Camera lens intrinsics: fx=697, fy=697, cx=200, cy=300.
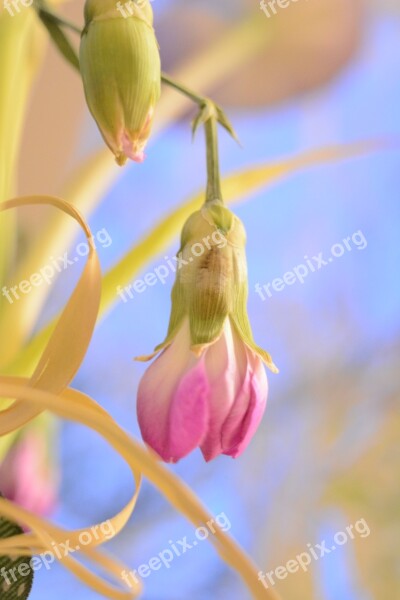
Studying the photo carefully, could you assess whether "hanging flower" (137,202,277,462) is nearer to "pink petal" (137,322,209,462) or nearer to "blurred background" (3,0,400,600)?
"pink petal" (137,322,209,462)

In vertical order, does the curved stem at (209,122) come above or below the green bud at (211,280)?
above

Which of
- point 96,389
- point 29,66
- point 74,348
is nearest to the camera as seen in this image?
point 74,348

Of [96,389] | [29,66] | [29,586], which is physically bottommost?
[29,586]

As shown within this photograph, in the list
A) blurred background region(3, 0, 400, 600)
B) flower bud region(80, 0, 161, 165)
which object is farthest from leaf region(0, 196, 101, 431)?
blurred background region(3, 0, 400, 600)

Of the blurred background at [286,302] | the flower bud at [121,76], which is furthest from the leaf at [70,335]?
the blurred background at [286,302]

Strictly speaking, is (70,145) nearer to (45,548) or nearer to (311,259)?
(311,259)

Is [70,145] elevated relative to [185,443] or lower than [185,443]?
elevated

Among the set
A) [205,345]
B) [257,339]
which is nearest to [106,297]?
[205,345]

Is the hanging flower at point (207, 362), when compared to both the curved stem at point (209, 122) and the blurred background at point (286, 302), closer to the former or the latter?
the curved stem at point (209, 122)
